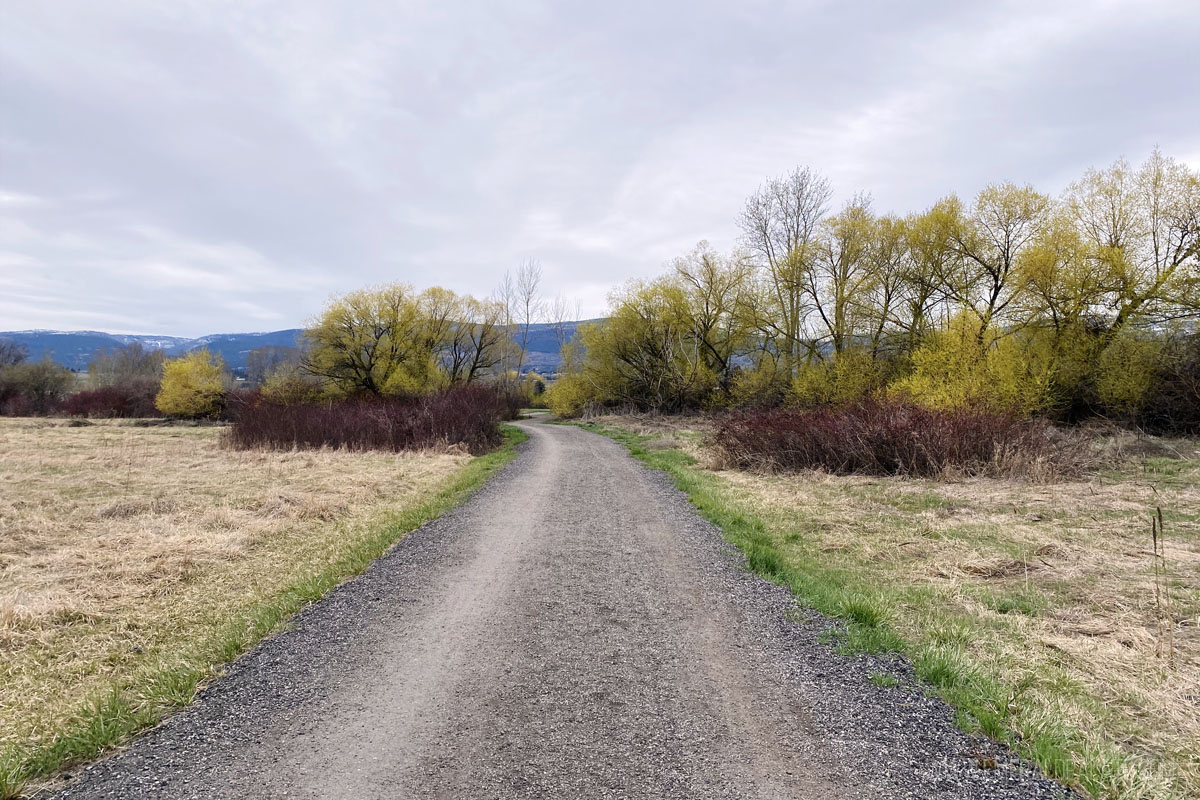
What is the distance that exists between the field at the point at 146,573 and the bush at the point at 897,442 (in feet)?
28.1

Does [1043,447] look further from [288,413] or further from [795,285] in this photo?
[288,413]

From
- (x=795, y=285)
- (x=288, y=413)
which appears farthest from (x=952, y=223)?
(x=288, y=413)

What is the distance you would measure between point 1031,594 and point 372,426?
21344mm

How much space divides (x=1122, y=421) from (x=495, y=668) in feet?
89.4

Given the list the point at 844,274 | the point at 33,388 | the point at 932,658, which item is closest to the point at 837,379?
the point at 844,274

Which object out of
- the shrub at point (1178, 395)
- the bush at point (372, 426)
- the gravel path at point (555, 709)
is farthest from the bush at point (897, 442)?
the bush at point (372, 426)

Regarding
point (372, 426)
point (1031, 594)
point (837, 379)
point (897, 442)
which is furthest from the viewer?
point (837, 379)

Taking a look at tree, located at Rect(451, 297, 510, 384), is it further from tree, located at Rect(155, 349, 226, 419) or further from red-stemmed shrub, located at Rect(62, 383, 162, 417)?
red-stemmed shrub, located at Rect(62, 383, 162, 417)

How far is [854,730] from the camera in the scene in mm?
3404

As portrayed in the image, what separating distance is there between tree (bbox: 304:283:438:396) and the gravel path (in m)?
37.1

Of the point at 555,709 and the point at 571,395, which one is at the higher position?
the point at 571,395

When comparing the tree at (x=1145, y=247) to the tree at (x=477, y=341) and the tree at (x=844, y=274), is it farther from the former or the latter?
the tree at (x=477, y=341)

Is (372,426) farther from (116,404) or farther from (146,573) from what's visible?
(116,404)

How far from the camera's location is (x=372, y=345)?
4150 centimetres
